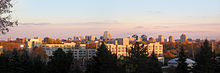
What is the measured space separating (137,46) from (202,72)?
745cm

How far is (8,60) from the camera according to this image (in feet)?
124

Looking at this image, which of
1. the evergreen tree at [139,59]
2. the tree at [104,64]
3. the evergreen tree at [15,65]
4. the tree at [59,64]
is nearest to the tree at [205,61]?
the evergreen tree at [139,59]

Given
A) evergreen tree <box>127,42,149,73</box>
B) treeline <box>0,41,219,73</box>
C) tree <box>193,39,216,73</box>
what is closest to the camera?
tree <box>193,39,216,73</box>

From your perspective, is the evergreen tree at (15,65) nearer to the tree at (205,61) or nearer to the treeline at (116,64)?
the treeline at (116,64)

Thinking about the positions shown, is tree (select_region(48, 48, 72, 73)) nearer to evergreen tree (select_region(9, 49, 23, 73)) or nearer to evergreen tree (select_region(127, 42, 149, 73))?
evergreen tree (select_region(9, 49, 23, 73))

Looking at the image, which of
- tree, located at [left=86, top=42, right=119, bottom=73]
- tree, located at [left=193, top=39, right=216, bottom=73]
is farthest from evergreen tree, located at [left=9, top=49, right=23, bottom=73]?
tree, located at [left=193, top=39, right=216, bottom=73]

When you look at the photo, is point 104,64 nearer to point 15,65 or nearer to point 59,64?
point 59,64

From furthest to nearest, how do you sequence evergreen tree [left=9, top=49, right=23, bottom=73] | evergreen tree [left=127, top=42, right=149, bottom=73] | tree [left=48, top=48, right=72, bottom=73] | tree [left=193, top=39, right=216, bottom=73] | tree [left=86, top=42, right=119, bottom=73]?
tree [left=48, top=48, right=72, bottom=73]
evergreen tree [left=9, top=49, right=23, bottom=73]
tree [left=86, top=42, right=119, bottom=73]
evergreen tree [left=127, top=42, right=149, bottom=73]
tree [left=193, top=39, right=216, bottom=73]

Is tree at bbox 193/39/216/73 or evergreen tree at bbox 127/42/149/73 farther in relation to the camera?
evergreen tree at bbox 127/42/149/73

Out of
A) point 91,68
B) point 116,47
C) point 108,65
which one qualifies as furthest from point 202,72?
point 116,47

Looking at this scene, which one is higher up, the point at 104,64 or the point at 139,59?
the point at 139,59

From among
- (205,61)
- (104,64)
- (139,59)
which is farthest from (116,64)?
(205,61)

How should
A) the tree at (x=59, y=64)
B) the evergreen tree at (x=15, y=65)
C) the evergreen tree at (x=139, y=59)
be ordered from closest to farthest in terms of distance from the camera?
the evergreen tree at (x=139, y=59)
the evergreen tree at (x=15, y=65)
the tree at (x=59, y=64)

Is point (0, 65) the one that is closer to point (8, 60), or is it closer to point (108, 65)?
point (8, 60)
